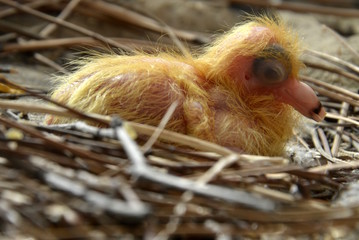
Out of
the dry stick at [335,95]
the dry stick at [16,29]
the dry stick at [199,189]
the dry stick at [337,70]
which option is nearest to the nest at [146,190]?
the dry stick at [199,189]

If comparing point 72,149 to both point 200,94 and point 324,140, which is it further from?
point 324,140

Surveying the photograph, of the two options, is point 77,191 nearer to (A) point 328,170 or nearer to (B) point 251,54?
(A) point 328,170

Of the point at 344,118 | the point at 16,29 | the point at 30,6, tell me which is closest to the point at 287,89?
the point at 344,118

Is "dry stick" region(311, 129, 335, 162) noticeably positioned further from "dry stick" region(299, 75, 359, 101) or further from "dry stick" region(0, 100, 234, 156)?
"dry stick" region(0, 100, 234, 156)

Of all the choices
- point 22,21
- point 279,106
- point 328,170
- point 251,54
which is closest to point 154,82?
point 251,54

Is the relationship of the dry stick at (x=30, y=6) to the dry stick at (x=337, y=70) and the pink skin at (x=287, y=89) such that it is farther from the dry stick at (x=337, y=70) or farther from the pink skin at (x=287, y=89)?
the pink skin at (x=287, y=89)

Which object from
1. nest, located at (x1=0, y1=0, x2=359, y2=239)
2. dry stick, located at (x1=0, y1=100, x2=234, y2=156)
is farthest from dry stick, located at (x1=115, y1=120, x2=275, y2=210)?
dry stick, located at (x1=0, y1=100, x2=234, y2=156)
